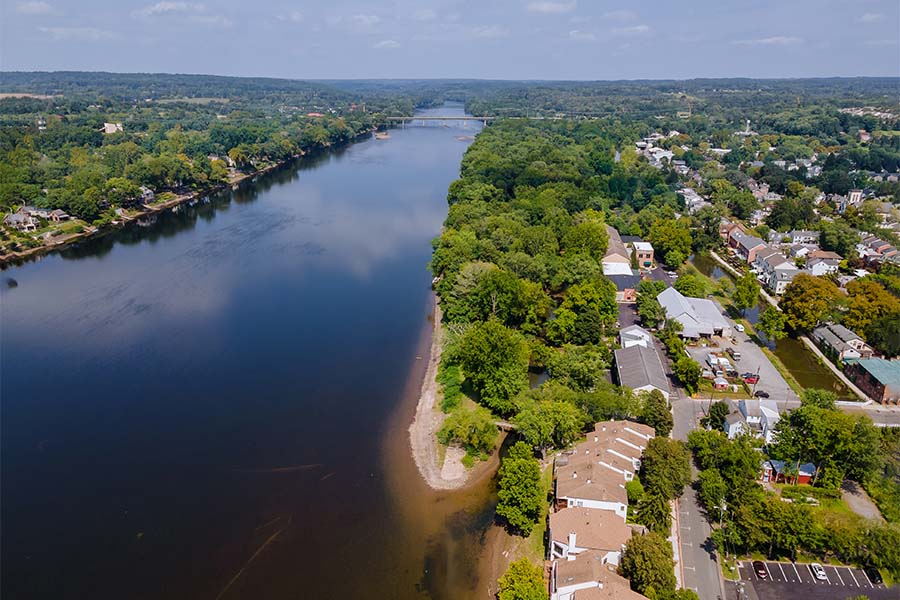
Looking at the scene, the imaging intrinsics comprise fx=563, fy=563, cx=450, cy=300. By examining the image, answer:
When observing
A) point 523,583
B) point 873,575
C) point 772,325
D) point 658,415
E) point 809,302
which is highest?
point 809,302

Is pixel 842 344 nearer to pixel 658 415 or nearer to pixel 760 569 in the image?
pixel 658 415

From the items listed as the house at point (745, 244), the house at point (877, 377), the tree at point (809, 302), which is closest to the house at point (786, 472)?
the house at point (877, 377)

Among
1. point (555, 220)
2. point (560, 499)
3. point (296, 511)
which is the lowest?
point (296, 511)

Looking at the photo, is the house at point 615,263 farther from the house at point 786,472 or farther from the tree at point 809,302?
the house at point 786,472

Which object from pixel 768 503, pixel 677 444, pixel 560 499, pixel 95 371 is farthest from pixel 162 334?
pixel 768 503

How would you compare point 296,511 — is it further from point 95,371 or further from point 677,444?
point 95,371

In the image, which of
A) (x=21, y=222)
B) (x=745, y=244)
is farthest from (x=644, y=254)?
(x=21, y=222)

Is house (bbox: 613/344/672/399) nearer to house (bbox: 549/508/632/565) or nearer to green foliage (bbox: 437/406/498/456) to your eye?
green foliage (bbox: 437/406/498/456)

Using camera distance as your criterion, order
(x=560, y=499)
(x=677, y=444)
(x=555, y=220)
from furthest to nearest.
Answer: (x=555, y=220) → (x=677, y=444) → (x=560, y=499)
